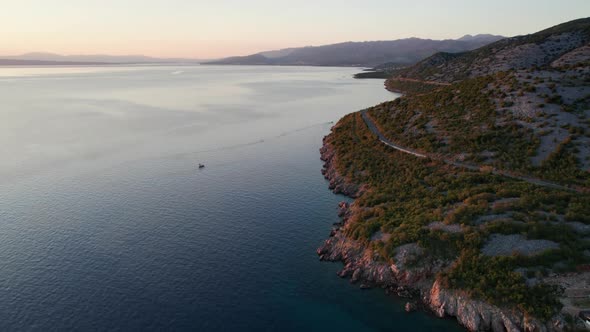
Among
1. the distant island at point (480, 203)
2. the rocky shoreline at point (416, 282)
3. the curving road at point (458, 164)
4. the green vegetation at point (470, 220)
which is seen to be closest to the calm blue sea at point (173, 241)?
the rocky shoreline at point (416, 282)

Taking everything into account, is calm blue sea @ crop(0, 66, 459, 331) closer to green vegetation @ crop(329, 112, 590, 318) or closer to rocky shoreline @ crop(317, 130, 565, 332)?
rocky shoreline @ crop(317, 130, 565, 332)

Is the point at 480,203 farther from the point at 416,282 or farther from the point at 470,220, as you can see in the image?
the point at 416,282

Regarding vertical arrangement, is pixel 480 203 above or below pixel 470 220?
above

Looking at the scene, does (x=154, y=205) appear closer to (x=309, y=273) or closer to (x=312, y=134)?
(x=309, y=273)

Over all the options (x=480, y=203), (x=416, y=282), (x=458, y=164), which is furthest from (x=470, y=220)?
(x=458, y=164)

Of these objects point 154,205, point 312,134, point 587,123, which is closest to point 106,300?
point 154,205

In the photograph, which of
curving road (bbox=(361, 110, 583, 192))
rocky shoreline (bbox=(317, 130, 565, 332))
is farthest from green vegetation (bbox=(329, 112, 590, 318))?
curving road (bbox=(361, 110, 583, 192))

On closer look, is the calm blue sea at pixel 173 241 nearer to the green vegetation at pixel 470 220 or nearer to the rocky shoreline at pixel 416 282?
the rocky shoreline at pixel 416 282

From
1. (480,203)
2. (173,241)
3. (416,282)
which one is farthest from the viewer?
(173,241)
